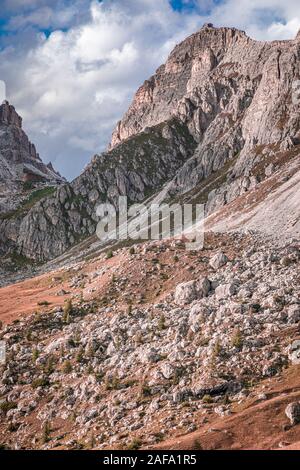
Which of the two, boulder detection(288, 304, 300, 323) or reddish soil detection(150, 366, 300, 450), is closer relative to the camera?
reddish soil detection(150, 366, 300, 450)

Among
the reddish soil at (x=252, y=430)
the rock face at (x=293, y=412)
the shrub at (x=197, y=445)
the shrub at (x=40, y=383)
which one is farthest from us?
the shrub at (x=40, y=383)

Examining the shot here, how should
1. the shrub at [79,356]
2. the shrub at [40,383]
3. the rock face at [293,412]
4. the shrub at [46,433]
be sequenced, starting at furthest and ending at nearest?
the shrub at [79,356] → the shrub at [40,383] → the shrub at [46,433] → the rock face at [293,412]

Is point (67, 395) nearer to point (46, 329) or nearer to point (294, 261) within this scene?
point (46, 329)

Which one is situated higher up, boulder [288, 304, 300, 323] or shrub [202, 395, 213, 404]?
boulder [288, 304, 300, 323]

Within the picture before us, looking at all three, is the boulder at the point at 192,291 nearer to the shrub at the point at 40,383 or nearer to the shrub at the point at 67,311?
the shrub at the point at 67,311

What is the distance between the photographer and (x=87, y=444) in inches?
1505

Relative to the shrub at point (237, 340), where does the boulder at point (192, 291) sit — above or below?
above

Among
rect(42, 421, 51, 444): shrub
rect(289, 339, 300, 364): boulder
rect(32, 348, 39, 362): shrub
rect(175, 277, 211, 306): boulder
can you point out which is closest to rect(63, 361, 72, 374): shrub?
rect(32, 348, 39, 362): shrub

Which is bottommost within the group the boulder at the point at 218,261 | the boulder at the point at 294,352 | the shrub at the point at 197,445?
the shrub at the point at 197,445

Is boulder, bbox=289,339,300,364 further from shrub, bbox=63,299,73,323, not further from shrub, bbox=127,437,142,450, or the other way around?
shrub, bbox=63,299,73,323

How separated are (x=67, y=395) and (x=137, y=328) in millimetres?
10717

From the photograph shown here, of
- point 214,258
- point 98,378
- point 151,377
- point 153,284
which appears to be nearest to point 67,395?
point 98,378

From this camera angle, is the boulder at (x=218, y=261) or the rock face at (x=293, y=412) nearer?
the rock face at (x=293, y=412)

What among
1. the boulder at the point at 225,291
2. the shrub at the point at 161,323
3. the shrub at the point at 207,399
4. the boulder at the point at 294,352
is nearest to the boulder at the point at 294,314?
the boulder at the point at 294,352
